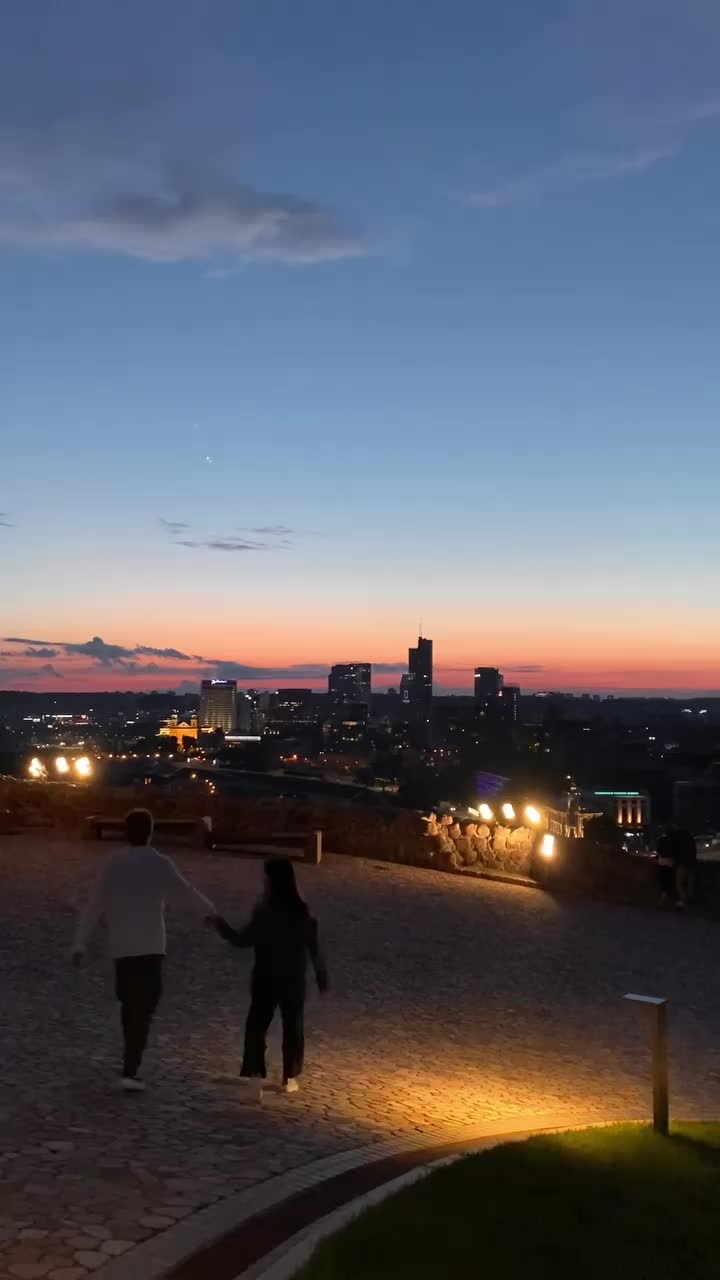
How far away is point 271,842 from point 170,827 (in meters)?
2.00

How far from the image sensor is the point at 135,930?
25.1 feet

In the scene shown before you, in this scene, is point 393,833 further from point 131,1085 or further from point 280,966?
point 131,1085

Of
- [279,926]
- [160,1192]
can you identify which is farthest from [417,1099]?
[160,1192]

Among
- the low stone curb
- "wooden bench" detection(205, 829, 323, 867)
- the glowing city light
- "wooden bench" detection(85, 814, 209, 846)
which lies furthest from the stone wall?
the low stone curb

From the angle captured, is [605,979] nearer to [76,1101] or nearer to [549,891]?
[549,891]

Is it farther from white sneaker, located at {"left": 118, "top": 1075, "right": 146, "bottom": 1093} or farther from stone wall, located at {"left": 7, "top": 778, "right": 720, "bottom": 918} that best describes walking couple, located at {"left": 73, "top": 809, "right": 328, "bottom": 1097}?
stone wall, located at {"left": 7, "top": 778, "right": 720, "bottom": 918}

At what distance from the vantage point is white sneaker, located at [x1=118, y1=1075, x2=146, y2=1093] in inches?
295

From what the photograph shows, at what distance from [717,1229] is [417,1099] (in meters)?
2.82

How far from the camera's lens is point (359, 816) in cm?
2286

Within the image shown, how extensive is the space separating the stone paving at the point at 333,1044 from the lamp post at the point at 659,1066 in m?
0.97

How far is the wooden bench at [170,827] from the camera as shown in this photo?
2264cm

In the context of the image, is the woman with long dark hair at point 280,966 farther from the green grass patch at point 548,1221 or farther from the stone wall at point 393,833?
the stone wall at point 393,833

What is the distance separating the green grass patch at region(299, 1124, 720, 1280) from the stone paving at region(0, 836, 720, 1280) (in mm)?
843

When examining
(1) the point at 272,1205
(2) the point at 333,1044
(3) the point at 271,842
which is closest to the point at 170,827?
(3) the point at 271,842
